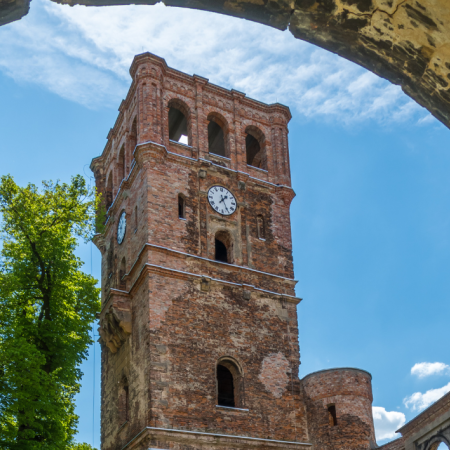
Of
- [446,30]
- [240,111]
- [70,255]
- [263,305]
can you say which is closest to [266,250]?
[263,305]

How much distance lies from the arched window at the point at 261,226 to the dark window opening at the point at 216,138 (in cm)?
548

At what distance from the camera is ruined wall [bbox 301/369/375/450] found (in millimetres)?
22031

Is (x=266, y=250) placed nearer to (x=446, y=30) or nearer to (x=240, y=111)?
(x=240, y=111)

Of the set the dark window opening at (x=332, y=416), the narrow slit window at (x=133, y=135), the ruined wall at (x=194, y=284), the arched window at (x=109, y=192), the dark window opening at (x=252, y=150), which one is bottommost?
the dark window opening at (x=332, y=416)

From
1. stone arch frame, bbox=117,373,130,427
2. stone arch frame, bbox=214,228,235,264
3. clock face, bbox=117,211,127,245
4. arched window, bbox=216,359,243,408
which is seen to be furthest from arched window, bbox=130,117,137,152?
arched window, bbox=216,359,243,408

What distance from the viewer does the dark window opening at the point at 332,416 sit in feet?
73.8

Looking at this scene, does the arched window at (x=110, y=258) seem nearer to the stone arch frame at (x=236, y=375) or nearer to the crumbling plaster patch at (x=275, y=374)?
the stone arch frame at (x=236, y=375)

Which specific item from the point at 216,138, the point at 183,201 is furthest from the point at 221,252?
the point at 216,138

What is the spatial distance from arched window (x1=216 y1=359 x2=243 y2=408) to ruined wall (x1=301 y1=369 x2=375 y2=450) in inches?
117

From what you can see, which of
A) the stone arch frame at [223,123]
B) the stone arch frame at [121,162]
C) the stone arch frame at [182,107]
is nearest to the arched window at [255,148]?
the stone arch frame at [223,123]

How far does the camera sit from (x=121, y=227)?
86.1 feet

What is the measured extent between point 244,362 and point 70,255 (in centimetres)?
732

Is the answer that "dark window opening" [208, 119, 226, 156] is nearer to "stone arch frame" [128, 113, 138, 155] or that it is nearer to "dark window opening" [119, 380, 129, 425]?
"stone arch frame" [128, 113, 138, 155]

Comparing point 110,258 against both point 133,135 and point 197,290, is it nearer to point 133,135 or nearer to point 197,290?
point 133,135
